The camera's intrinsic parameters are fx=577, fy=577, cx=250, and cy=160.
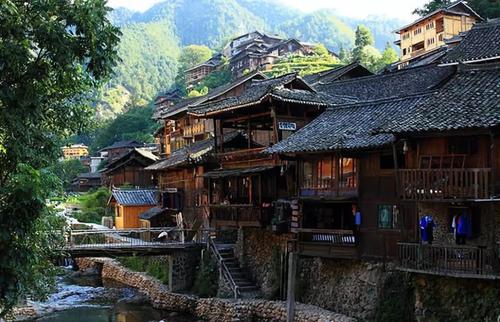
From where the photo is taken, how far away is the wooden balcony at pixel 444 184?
1852 centimetres

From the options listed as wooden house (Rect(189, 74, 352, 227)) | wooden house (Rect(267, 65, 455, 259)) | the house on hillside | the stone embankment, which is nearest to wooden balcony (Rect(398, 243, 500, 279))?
wooden house (Rect(267, 65, 455, 259))

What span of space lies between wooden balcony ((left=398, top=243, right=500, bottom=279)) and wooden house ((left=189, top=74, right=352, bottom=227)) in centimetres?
880

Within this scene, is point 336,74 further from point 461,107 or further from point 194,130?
point 461,107

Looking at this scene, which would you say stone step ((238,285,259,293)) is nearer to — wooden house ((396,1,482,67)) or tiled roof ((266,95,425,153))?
tiled roof ((266,95,425,153))

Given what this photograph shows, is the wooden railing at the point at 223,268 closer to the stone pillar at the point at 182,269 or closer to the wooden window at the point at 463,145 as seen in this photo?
the stone pillar at the point at 182,269

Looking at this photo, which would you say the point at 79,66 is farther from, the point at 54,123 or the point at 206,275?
the point at 206,275

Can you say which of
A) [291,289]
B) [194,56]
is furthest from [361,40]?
[291,289]

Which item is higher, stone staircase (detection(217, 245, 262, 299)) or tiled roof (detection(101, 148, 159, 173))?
tiled roof (detection(101, 148, 159, 173))

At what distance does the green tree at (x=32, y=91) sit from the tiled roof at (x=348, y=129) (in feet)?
38.7

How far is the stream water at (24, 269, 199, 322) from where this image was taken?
31.5 m

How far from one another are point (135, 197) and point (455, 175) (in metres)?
36.0

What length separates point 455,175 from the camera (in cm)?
1914

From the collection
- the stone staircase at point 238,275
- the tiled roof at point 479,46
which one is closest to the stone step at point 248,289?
the stone staircase at point 238,275

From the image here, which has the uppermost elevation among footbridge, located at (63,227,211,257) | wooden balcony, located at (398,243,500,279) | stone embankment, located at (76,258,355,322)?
wooden balcony, located at (398,243,500,279)
